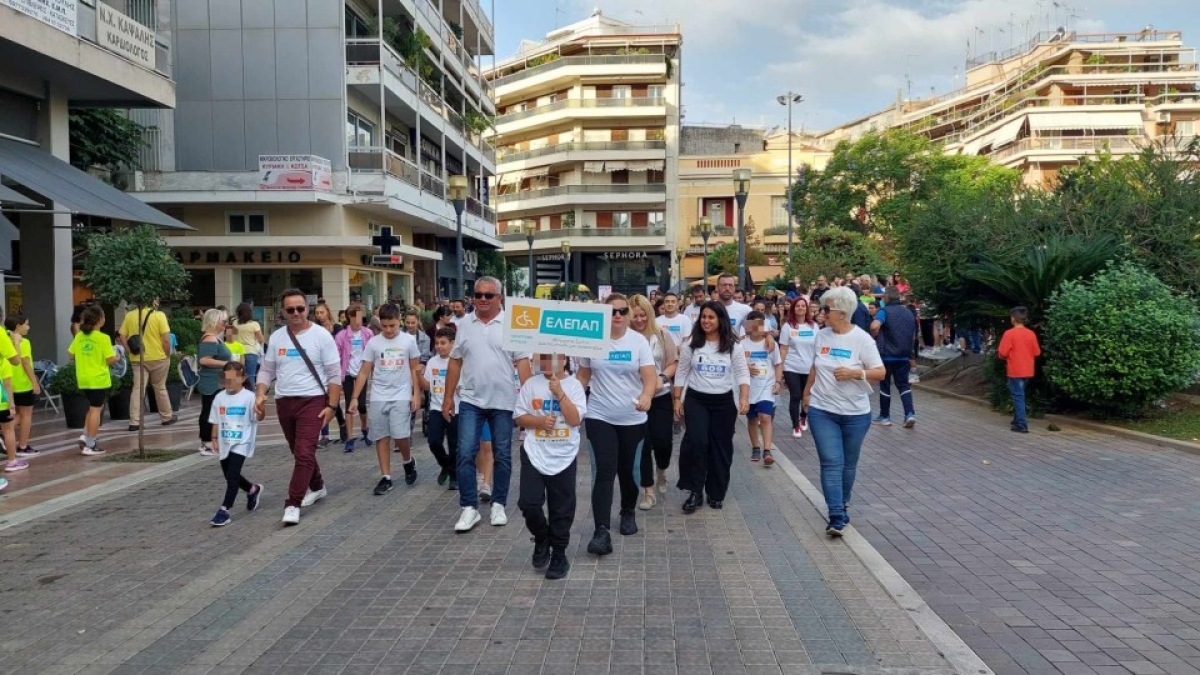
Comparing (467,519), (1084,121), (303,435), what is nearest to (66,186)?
(303,435)

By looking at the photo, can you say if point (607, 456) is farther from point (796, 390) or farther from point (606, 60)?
point (606, 60)

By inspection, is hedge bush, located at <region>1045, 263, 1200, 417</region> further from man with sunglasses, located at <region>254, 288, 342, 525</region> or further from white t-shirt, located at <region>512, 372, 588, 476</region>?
man with sunglasses, located at <region>254, 288, 342, 525</region>

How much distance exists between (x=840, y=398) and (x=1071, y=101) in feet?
214

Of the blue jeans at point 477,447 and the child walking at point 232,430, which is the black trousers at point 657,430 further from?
the child walking at point 232,430

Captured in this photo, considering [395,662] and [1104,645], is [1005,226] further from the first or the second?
[395,662]

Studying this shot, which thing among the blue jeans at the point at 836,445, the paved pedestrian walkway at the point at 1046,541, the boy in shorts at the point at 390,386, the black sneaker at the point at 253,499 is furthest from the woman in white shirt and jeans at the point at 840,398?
the black sneaker at the point at 253,499

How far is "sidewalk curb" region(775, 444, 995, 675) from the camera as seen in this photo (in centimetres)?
418

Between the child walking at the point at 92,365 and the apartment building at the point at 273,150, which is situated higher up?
the apartment building at the point at 273,150

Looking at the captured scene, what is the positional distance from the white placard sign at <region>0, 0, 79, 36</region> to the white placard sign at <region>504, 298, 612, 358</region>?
11.4 meters

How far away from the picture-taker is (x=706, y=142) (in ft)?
222

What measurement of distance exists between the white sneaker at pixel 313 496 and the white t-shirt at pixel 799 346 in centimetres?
565

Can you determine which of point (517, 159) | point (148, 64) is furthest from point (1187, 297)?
point (517, 159)

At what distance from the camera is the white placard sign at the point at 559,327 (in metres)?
5.43

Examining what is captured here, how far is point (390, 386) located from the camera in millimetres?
8039
